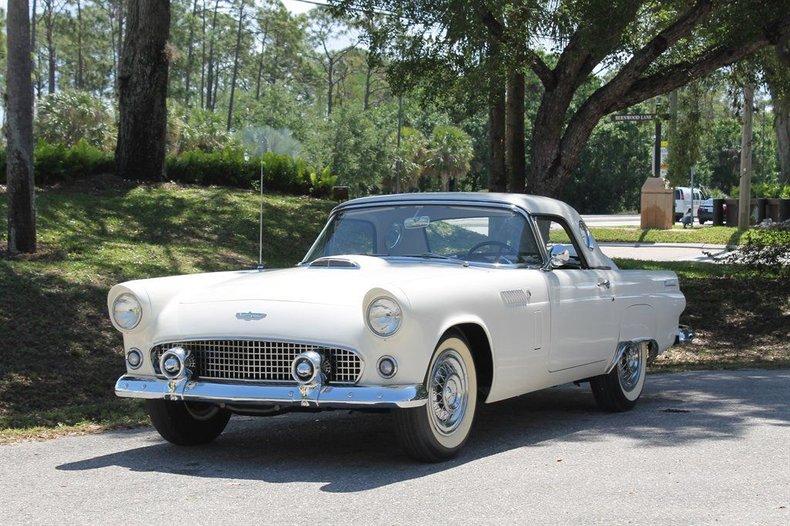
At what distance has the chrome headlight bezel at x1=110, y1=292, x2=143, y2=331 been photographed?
6.86 meters

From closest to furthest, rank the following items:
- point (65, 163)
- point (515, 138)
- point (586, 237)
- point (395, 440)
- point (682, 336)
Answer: point (395, 440), point (586, 237), point (682, 336), point (65, 163), point (515, 138)

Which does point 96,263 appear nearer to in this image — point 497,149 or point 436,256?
point 436,256

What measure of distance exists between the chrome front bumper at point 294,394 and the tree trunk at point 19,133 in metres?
8.40

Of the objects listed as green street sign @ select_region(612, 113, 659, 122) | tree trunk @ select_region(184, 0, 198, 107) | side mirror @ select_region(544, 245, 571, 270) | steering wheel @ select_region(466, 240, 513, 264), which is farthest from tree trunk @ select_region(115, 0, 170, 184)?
tree trunk @ select_region(184, 0, 198, 107)

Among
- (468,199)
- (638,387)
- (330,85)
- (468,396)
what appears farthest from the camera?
(330,85)

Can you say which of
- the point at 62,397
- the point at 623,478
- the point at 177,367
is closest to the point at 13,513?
the point at 177,367

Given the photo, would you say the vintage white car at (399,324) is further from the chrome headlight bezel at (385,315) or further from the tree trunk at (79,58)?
the tree trunk at (79,58)

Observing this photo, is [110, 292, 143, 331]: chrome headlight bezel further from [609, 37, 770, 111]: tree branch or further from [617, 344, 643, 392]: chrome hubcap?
[609, 37, 770, 111]: tree branch

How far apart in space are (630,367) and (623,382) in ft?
0.72

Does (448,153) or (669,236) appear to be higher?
(448,153)

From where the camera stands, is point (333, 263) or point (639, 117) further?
point (639, 117)

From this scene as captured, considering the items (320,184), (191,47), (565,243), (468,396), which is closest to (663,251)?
(320,184)

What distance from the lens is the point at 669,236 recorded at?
35875mm

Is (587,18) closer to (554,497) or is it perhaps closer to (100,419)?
(100,419)
